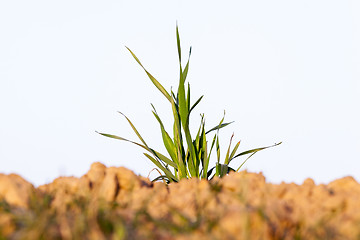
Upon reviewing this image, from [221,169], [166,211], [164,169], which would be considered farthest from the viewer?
[164,169]

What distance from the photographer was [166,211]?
1.78 meters

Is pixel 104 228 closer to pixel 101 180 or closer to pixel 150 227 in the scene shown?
pixel 150 227

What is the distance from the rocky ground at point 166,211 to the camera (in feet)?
4.88

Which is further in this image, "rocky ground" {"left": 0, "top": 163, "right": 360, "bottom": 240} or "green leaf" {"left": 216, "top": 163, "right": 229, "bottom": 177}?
"green leaf" {"left": 216, "top": 163, "right": 229, "bottom": 177}

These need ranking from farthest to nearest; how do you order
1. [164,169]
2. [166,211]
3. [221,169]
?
[164,169] → [221,169] → [166,211]

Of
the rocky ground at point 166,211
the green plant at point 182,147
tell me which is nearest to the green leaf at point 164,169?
the green plant at point 182,147

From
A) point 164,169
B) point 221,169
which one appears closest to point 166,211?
point 221,169

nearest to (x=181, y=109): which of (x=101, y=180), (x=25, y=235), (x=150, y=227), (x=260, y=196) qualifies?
(x=101, y=180)

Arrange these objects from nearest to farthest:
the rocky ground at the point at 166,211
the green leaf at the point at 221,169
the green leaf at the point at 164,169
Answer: the rocky ground at the point at 166,211 → the green leaf at the point at 221,169 → the green leaf at the point at 164,169

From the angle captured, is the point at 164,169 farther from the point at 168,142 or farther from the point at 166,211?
the point at 166,211

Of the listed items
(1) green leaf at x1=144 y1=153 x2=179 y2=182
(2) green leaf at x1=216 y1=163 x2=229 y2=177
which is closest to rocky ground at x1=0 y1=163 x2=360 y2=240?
(2) green leaf at x1=216 y1=163 x2=229 y2=177

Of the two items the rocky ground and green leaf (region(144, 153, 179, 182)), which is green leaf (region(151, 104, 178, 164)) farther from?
the rocky ground

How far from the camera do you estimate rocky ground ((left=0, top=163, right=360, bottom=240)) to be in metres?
1.49

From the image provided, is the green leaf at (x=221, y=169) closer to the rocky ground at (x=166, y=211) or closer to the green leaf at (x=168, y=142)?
the green leaf at (x=168, y=142)
